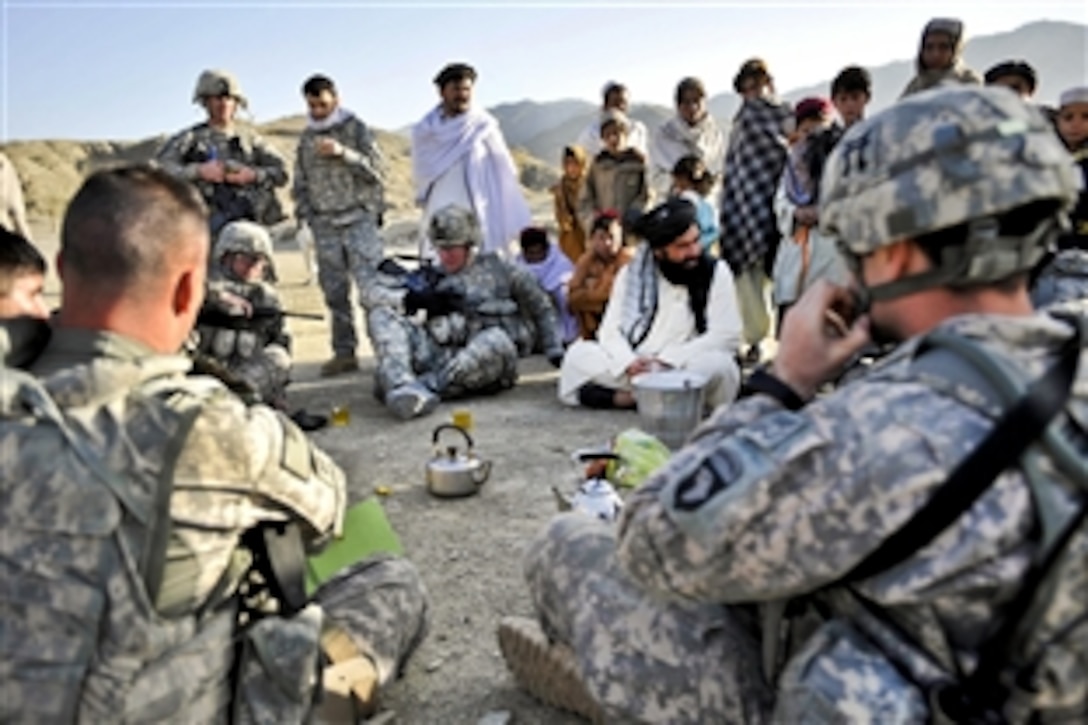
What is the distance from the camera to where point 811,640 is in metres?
1.68

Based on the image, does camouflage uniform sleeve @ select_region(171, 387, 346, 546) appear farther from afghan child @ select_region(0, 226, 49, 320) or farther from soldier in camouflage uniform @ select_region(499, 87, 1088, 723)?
afghan child @ select_region(0, 226, 49, 320)

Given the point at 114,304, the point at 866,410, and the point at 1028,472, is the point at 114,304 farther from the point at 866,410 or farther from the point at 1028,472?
the point at 1028,472

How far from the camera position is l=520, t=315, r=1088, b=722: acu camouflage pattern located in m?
1.44

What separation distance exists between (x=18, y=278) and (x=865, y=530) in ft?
7.67

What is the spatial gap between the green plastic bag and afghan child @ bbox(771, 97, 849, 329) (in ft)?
9.04

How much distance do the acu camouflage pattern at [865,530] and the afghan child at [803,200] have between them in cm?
458

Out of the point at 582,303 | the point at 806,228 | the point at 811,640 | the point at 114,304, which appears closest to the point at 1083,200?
the point at 806,228

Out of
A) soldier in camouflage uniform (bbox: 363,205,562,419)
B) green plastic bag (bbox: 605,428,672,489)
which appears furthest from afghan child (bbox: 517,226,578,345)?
green plastic bag (bbox: 605,428,672,489)

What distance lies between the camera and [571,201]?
29.6 feet

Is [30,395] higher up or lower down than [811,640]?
higher up

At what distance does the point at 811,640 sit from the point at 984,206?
0.83 metres

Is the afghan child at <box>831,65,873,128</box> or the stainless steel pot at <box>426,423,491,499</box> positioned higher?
the afghan child at <box>831,65,873,128</box>

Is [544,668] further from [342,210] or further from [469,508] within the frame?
[342,210]

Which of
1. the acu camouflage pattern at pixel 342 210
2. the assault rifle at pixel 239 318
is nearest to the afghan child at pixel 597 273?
the acu camouflage pattern at pixel 342 210
